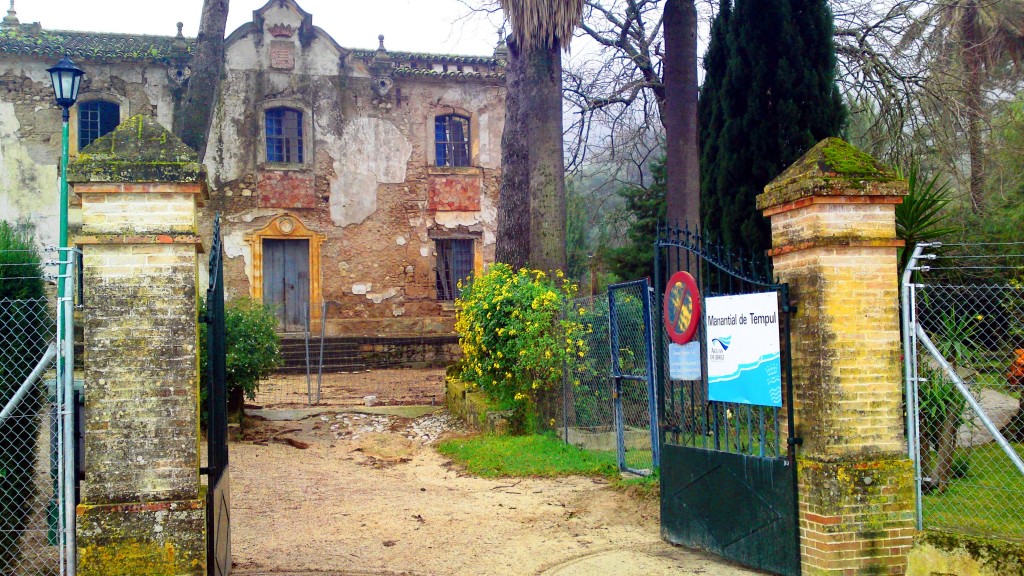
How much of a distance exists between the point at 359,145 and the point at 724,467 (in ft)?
59.6

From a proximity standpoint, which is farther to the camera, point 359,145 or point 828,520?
point 359,145

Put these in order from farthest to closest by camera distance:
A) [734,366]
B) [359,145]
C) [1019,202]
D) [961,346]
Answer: [359,145], [1019,202], [961,346], [734,366]

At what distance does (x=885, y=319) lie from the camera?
593 cm

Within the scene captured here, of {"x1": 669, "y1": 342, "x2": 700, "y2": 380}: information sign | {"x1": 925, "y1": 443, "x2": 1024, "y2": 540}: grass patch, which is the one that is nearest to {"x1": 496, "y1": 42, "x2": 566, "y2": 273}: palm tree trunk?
{"x1": 669, "y1": 342, "x2": 700, "y2": 380}: information sign

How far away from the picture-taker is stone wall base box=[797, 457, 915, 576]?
5707mm

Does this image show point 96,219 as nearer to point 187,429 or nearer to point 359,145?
point 187,429

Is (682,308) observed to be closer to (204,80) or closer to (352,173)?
(204,80)

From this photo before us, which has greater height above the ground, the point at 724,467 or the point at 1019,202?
the point at 1019,202

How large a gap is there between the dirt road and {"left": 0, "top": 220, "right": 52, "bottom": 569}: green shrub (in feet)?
5.03

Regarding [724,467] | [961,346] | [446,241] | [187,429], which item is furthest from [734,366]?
[446,241]

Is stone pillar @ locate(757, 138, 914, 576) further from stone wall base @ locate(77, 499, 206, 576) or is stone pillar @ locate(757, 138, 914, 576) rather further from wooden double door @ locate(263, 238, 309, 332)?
wooden double door @ locate(263, 238, 309, 332)

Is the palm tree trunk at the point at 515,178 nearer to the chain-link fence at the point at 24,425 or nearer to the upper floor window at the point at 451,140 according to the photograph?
the chain-link fence at the point at 24,425

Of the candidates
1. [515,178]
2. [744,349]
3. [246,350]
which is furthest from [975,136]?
[246,350]

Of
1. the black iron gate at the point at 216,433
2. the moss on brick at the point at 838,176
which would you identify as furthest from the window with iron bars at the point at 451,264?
the moss on brick at the point at 838,176
